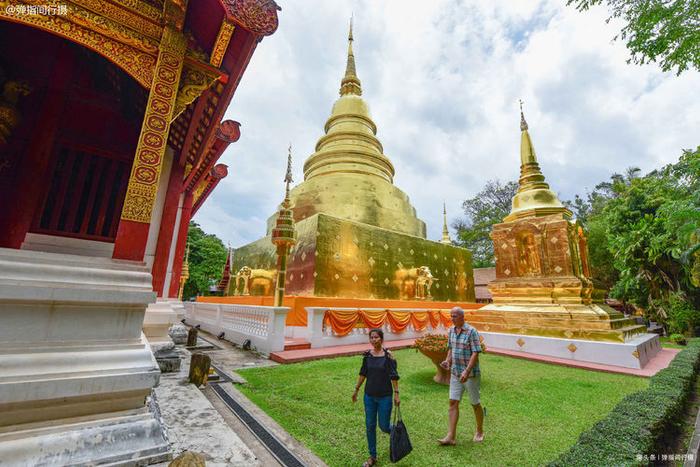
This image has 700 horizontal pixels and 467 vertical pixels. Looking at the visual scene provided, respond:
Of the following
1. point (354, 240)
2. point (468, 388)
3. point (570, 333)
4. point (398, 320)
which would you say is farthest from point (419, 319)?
point (468, 388)

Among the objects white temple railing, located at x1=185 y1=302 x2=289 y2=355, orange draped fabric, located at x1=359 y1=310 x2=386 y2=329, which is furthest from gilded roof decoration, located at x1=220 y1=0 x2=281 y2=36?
orange draped fabric, located at x1=359 y1=310 x2=386 y2=329

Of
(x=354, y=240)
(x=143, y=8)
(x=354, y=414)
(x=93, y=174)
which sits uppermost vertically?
(x=143, y=8)

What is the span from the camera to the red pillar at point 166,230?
4.97 metres

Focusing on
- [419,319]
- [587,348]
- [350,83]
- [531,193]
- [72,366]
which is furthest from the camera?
[350,83]

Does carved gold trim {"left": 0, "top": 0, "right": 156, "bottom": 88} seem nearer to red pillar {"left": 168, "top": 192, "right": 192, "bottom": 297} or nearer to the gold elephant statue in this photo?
red pillar {"left": 168, "top": 192, "right": 192, "bottom": 297}

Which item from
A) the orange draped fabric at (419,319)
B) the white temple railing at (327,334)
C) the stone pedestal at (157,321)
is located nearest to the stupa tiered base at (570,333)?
the orange draped fabric at (419,319)

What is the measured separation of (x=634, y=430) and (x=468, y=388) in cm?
124

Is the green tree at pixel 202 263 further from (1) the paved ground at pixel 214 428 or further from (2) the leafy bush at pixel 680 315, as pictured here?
(2) the leafy bush at pixel 680 315

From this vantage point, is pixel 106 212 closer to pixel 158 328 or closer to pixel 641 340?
pixel 158 328

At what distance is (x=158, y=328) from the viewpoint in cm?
451

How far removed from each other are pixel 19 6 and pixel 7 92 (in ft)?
5.27

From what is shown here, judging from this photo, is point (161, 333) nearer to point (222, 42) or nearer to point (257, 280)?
point (222, 42)

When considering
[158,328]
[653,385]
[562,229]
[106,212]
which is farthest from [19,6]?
[562,229]

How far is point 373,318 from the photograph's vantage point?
8680mm
